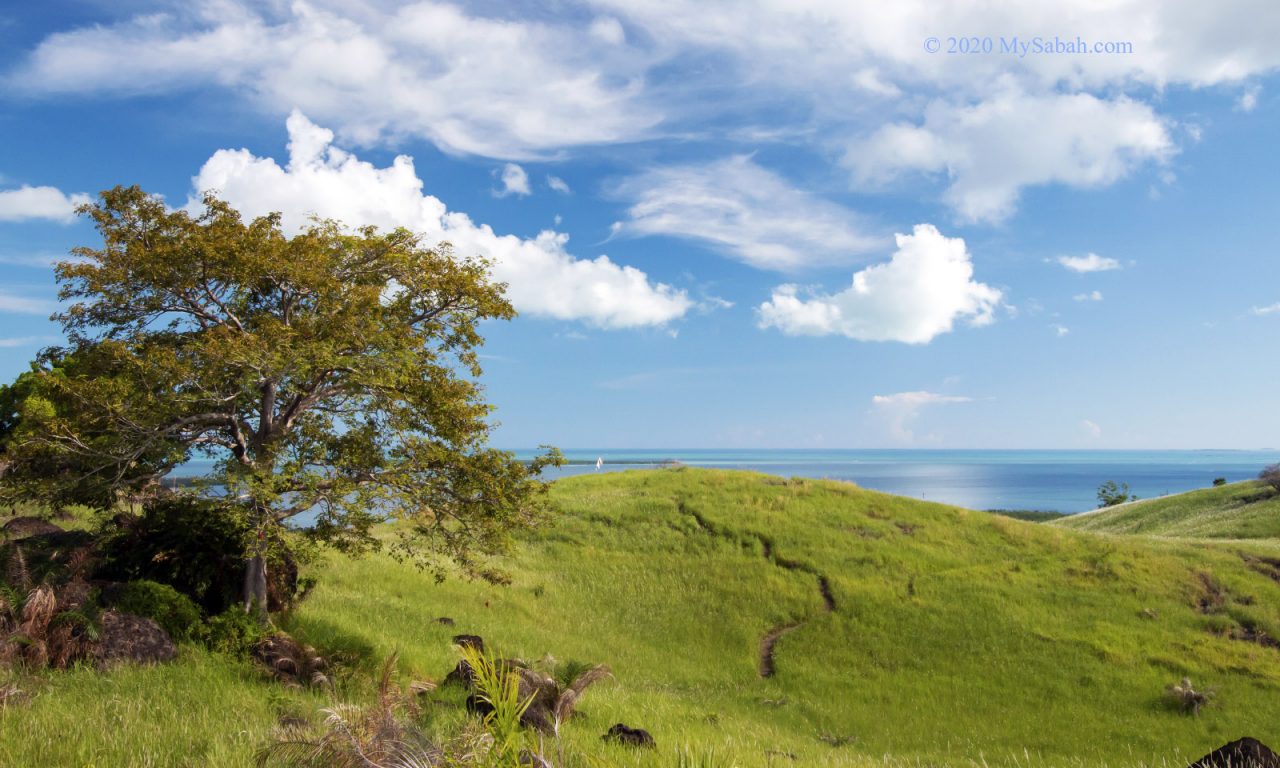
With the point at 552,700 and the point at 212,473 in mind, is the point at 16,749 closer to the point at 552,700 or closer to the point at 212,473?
the point at 552,700

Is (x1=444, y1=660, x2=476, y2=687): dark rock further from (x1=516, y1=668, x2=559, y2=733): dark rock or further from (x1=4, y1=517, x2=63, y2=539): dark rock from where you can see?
(x1=4, y1=517, x2=63, y2=539): dark rock

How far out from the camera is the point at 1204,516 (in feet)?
181

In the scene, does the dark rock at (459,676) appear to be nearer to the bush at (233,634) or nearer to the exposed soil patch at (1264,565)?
the bush at (233,634)

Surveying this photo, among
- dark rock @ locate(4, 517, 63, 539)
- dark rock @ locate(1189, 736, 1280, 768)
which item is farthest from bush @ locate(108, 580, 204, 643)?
dark rock @ locate(1189, 736, 1280, 768)

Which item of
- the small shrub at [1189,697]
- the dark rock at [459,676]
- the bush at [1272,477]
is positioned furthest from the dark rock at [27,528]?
the bush at [1272,477]

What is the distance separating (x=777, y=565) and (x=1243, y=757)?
27.7 m

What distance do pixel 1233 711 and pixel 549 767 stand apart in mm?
30108

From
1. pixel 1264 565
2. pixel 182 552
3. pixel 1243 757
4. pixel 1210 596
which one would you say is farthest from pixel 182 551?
pixel 1264 565

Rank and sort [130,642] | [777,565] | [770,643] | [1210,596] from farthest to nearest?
1. [777,565]
2. [1210,596]
3. [770,643]
4. [130,642]

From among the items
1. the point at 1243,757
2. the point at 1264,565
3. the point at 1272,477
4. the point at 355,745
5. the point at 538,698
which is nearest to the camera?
the point at 355,745

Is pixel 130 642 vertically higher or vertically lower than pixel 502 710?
lower

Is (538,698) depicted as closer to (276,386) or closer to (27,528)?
(276,386)

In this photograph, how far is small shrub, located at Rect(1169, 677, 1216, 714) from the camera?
2552cm

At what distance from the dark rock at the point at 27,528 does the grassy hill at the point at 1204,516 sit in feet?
→ 180
